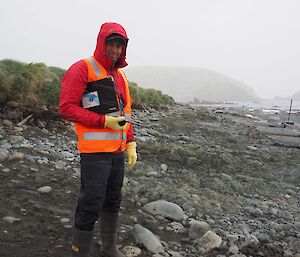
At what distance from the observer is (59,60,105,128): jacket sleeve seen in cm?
322

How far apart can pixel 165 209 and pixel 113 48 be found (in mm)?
2943

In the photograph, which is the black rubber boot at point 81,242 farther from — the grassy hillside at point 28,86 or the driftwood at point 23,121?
the grassy hillside at point 28,86

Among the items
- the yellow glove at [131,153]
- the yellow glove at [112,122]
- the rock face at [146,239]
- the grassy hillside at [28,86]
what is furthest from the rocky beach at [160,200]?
the yellow glove at [112,122]

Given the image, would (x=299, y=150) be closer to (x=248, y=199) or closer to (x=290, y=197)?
(x=290, y=197)

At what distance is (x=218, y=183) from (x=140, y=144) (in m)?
3.23

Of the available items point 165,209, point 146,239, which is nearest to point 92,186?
point 146,239

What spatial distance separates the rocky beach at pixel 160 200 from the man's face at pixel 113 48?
2.44 meters

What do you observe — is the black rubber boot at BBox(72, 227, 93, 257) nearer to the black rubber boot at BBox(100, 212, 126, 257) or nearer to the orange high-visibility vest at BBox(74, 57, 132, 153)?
the black rubber boot at BBox(100, 212, 126, 257)

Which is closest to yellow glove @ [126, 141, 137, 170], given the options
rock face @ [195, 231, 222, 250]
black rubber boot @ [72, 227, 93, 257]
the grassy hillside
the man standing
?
the man standing

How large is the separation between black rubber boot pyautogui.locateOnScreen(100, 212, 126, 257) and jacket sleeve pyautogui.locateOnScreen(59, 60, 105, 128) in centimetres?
131

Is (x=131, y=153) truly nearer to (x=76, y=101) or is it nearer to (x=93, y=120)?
(x=93, y=120)

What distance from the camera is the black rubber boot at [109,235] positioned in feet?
12.2

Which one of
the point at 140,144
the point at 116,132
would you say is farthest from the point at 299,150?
the point at 116,132

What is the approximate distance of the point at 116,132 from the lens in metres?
3.49
